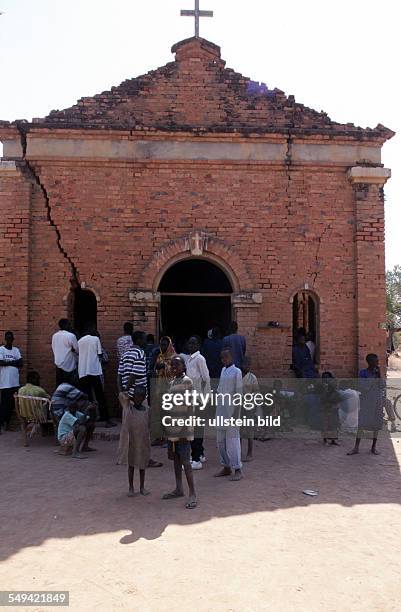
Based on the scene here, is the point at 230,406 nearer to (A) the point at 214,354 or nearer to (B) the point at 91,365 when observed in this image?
(A) the point at 214,354

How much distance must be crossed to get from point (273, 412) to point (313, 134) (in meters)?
5.47

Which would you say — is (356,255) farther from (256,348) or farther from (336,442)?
(336,442)

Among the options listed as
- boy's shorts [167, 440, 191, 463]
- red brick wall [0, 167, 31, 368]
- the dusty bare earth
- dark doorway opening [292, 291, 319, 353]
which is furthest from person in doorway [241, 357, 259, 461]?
dark doorway opening [292, 291, 319, 353]

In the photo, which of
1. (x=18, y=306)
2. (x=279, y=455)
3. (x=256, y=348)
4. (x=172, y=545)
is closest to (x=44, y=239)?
(x=18, y=306)

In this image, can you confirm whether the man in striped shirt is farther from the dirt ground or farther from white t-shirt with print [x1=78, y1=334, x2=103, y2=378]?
white t-shirt with print [x1=78, y1=334, x2=103, y2=378]

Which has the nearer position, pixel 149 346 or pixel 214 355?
pixel 149 346

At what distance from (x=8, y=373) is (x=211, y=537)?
5947 mm

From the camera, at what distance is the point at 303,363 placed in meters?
10.4

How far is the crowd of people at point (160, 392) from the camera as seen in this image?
650 cm

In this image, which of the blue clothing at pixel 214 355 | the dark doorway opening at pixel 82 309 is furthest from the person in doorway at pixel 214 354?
the dark doorway opening at pixel 82 309

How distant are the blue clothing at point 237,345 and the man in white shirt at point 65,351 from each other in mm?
2684

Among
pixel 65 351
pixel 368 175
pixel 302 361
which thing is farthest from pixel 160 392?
pixel 368 175

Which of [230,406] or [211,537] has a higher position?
[230,406]

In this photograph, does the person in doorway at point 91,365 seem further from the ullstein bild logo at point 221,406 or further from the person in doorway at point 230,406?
the person in doorway at point 230,406
